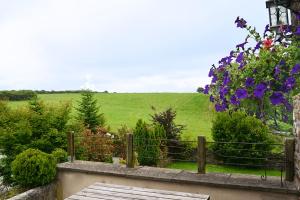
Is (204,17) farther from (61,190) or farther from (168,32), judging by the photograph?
(61,190)

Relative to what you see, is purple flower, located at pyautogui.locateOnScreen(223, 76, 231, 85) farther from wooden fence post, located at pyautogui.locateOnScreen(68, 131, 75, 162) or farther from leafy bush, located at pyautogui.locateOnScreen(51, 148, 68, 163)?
leafy bush, located at pyautogui.locateOnScreen(51, 148, 68, 163)

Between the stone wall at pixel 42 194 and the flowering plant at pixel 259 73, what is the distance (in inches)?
151

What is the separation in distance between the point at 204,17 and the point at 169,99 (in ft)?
84.5

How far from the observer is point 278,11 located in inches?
203

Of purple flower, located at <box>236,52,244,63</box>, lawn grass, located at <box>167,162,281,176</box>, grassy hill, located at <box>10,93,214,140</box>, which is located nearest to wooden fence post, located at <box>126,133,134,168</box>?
purple flower, located at <box>236,52,244,63</box>

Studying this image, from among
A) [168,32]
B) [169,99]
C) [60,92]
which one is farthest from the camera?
[60,92]

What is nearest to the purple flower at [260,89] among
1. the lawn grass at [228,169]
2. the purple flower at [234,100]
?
the purple flower at [234,100]

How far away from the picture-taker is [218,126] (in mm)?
11094

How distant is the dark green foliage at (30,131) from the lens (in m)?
7.61

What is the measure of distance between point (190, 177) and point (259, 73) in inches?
94.7

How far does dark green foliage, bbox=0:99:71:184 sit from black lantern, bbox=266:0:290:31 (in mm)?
5421

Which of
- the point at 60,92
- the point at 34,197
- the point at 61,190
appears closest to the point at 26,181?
the point at 34,197

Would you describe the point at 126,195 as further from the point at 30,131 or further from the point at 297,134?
the point at 30,131

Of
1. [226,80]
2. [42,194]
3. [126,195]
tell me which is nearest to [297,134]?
[226,80]
